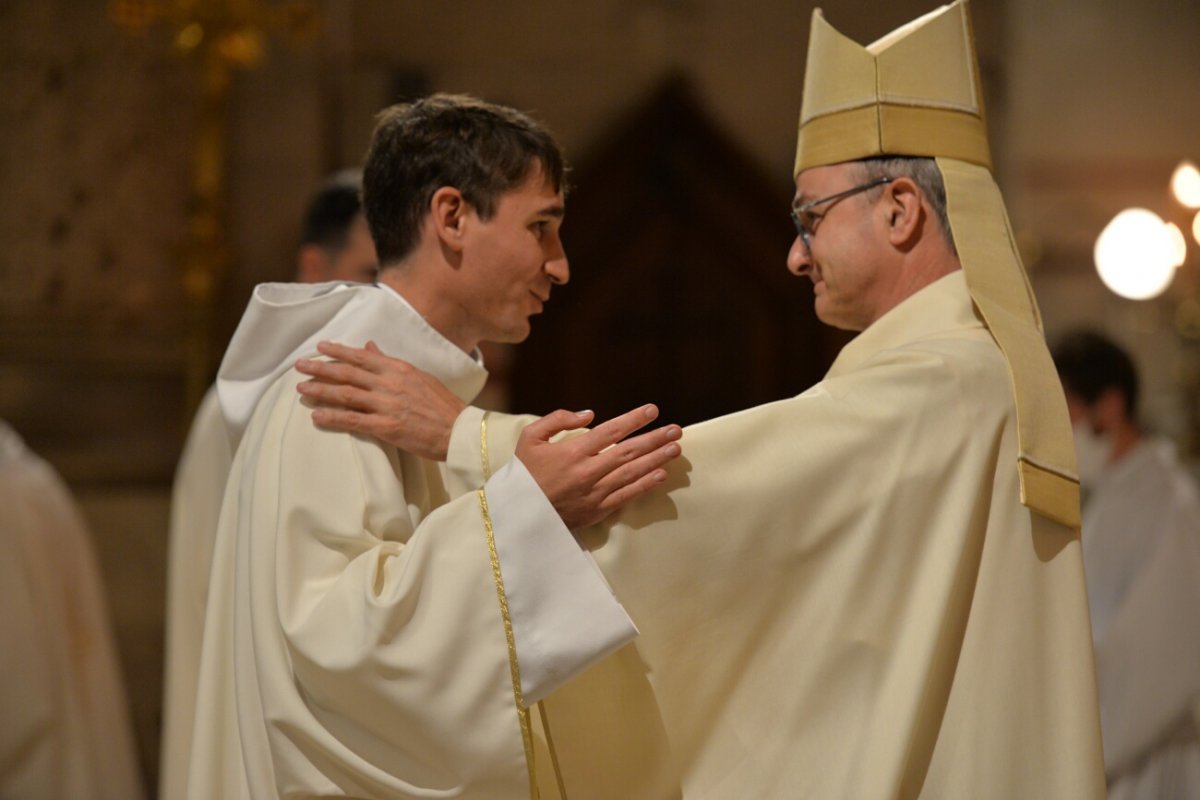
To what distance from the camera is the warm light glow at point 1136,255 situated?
6.38 metres

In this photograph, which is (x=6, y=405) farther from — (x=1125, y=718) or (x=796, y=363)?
(x=1125, y=718)

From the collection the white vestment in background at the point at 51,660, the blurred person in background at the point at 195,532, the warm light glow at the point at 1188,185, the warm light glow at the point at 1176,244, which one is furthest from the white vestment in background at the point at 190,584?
the warm light glow at the point at 1176,244

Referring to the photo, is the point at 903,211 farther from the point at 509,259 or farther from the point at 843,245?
the point at 509,259

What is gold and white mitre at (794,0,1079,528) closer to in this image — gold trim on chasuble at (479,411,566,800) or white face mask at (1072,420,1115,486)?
gold trim on chasuble at (479,411,566,800)

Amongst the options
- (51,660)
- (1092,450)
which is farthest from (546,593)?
(1092,450)

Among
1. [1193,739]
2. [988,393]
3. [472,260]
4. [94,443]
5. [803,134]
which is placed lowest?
[1193,739]

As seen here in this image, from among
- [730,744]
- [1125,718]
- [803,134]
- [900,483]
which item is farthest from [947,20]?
[1125,718]

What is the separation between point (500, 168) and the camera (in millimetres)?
2508

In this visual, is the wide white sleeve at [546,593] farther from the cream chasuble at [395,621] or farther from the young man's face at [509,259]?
the young man's face at [509,259]

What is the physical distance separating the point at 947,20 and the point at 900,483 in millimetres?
853

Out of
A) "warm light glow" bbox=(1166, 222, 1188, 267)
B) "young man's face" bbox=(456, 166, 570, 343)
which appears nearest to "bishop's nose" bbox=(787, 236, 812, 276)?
"young man's face" bbox=(456, 166, 570, 343)

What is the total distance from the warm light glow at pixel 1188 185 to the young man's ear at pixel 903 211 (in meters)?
3.27

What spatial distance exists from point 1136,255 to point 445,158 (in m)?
4.68

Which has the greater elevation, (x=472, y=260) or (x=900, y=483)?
(x=472, y=260)
